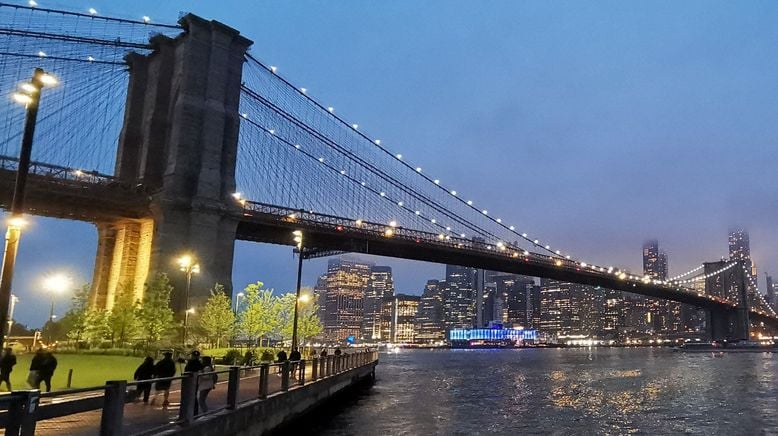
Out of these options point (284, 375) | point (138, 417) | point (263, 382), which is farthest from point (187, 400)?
point (284, 375)

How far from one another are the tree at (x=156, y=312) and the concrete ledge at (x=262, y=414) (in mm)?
19317

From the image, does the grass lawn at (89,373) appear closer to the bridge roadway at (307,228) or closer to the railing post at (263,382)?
the railing post at (263,382)

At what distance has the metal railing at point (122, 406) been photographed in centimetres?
716

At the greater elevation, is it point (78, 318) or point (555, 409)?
point (78, 318)

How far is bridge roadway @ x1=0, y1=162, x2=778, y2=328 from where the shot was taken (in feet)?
159

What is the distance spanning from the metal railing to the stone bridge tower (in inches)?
1319

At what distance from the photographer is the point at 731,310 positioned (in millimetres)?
153250

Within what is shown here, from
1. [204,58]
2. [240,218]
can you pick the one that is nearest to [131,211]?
[240,218]

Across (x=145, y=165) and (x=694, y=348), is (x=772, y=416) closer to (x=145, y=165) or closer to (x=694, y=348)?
(x=145, y=165)

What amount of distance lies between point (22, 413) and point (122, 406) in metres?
1.86

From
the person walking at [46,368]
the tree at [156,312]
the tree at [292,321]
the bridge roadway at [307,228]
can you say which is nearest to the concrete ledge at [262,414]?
the person walking at [46,368]

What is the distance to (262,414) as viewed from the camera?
639 inches

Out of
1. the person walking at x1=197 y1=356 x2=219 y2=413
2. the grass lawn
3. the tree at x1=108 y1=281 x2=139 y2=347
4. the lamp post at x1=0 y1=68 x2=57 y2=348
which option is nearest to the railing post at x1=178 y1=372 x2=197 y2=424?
the person walking at x1=197 y1=356 x2=219 y2=413

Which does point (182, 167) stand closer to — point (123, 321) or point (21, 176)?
point (123, 321)
